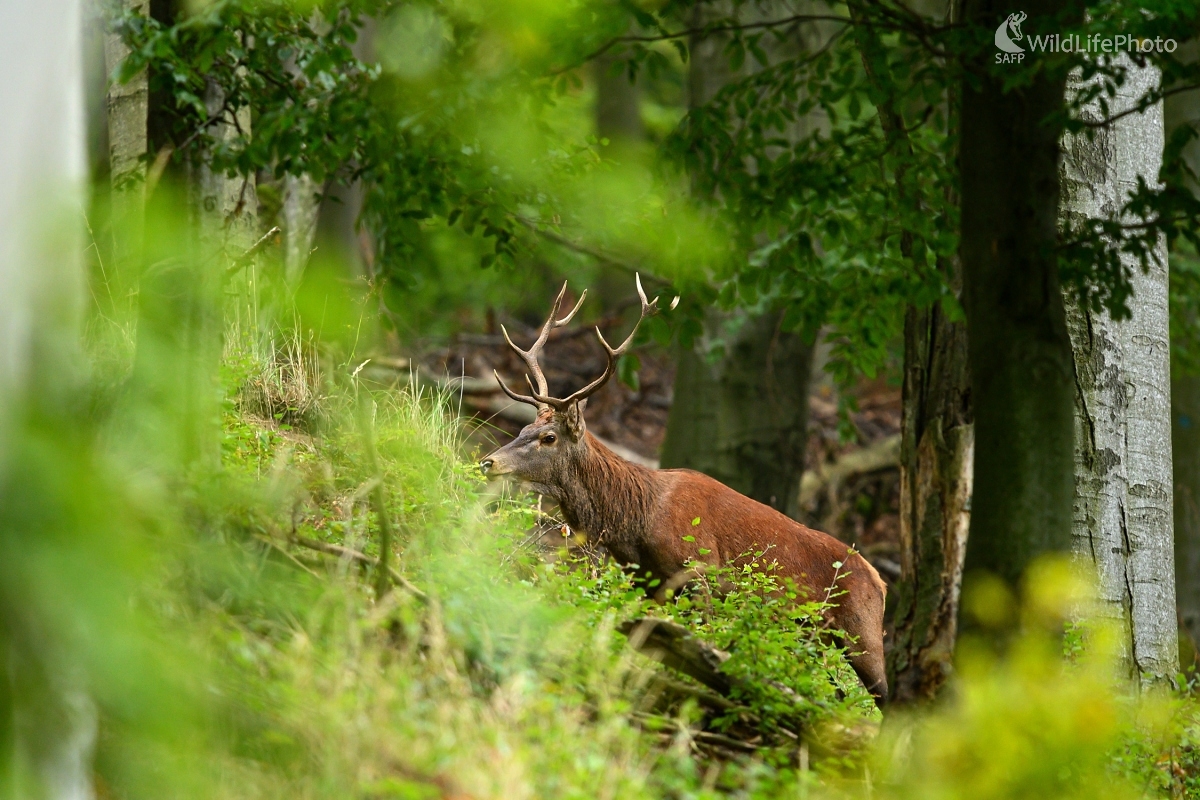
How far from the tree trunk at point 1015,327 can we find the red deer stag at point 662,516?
3.74 metres

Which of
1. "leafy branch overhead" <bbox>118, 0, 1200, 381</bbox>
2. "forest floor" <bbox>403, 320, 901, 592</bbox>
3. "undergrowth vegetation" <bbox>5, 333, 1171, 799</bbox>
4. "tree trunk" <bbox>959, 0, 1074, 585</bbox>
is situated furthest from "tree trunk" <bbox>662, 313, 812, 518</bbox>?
"tree trunk" <bbox>959, 0, 1074, 585</bbox>

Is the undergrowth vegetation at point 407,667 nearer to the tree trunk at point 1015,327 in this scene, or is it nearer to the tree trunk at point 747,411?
the tree trunk at point 1015,327

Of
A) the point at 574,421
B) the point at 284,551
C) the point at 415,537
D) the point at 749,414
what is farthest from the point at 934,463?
the point at 749,414

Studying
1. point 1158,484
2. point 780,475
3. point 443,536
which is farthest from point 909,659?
point 780,475

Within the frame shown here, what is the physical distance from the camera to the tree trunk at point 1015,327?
401cm

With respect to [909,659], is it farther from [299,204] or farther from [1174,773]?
[299,204]

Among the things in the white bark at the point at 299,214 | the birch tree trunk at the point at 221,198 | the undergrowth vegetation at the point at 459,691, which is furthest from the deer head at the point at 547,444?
the white bark at the point at 299,214

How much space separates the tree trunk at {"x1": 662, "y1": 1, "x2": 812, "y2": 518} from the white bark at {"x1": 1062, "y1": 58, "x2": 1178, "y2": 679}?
6.10 meters

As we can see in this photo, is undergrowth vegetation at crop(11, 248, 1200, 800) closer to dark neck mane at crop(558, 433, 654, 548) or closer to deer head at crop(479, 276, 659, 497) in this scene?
dark neck mane at crop(558, 433, 654, 548)

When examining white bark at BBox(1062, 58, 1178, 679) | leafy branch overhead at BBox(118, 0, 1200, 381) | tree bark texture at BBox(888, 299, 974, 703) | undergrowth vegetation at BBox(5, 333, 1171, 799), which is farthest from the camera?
white bark at BBox(1062, 58, 1178, 679)

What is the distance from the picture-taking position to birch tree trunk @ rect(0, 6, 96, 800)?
1.41 meters

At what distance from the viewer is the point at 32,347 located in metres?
1.44

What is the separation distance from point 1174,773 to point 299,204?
10.3 metres

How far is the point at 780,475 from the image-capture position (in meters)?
12.6
